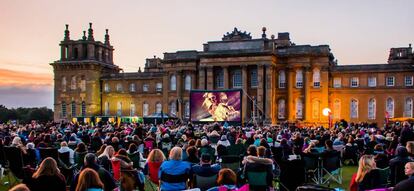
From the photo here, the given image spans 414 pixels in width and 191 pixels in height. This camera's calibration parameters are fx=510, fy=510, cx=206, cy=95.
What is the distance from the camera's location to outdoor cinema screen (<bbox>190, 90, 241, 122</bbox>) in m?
49.0

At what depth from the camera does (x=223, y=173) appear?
9.61 metres

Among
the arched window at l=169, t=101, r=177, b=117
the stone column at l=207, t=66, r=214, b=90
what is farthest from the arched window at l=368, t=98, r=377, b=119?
the arched window at l=169, t=101, r=177, b=117

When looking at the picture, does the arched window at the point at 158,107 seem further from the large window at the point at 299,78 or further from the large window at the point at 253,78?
the large window at the point at 299,78

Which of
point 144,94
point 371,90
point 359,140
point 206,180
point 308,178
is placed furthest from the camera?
point 144,94

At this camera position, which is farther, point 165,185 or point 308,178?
point 308,178

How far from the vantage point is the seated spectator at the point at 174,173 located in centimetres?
1100

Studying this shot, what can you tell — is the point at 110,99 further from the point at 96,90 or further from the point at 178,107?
the point at 178,107

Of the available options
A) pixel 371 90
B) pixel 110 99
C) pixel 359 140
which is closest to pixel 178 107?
pixel 110 99

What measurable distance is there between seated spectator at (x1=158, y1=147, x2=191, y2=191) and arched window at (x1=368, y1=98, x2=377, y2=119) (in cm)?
5039

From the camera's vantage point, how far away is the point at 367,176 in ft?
32.8

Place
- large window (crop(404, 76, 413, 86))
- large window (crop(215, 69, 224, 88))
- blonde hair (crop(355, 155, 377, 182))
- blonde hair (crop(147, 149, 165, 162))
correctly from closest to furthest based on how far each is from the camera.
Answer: blonde hair (crop(355, 155, 377, 182)), blonde hair (crop(147, 149, 165, 162)), large window (crop(404, 76, 413, 86)), large window (crop(215, 69, 224, 88))

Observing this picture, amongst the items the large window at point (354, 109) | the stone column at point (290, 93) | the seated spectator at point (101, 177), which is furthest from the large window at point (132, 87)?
the seated spectator at point (101, 177)

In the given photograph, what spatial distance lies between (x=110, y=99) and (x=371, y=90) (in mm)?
34760

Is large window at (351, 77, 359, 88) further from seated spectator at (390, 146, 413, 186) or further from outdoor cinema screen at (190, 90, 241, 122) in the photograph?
seated spectator at (390, 146, 413, 186)
